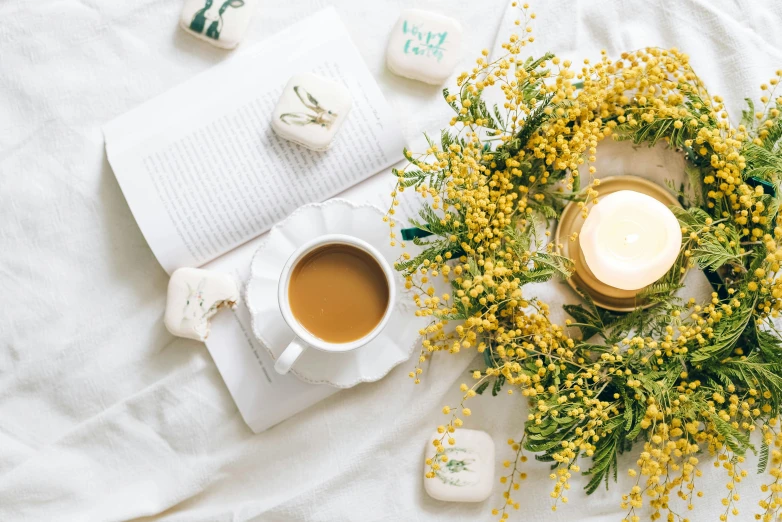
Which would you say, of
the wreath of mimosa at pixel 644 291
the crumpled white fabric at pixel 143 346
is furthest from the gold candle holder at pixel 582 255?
the crumpled white fabric at pixel 143 346

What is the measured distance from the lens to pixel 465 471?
863 millimetres

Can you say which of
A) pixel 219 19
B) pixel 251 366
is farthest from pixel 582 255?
pixel 219 19

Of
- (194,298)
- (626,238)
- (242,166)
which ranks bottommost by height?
(194,298)

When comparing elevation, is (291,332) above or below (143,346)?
above

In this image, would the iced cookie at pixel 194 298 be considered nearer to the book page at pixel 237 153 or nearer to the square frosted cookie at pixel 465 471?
the book page at pixel 237 153

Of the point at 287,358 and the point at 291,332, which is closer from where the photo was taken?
the point at 287,358

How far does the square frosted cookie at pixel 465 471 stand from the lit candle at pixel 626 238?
1.02 feet

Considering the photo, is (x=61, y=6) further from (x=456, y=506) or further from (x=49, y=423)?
(x=456, y=506)

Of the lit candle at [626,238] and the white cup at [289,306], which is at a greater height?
the lit candle at [626,238]

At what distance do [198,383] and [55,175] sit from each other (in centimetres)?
38

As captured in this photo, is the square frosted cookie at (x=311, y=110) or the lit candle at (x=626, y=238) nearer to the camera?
the lit candle at (x=626, y=238)

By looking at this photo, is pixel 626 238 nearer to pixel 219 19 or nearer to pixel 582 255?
pixel 582 255

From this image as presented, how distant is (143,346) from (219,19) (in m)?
0.50

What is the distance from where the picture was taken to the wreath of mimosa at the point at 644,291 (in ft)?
2.18
